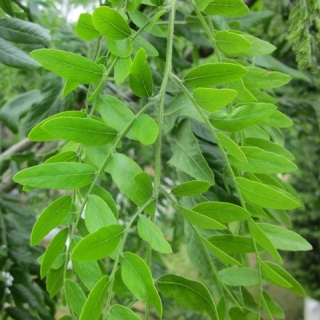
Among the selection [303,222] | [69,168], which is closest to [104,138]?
[69,168]

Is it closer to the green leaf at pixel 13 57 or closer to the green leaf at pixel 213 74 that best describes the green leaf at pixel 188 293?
the green leaf at pixel 213 74

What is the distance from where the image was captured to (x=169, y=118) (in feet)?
1.37

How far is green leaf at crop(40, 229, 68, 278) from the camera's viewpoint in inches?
10.7

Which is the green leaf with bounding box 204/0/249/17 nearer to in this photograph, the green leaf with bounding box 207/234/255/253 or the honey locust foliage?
the honey locust foliage

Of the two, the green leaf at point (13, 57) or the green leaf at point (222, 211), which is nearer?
the green leaf at point (222, 211)

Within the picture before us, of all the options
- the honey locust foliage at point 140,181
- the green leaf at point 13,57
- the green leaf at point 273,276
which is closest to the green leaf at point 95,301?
the honey locust foliage at point 140,181

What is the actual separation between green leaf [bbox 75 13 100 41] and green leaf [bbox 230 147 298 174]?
113 mm

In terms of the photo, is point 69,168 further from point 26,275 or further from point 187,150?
point 26,275

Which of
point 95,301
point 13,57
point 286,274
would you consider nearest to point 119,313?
point 95,301

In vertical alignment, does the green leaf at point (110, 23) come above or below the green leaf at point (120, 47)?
above

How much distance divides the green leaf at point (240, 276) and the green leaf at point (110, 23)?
0.52 feet

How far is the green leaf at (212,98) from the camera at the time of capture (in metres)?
0.27

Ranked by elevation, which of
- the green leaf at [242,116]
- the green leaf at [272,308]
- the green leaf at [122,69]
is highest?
the green leaf at [122,69]

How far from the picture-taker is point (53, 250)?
28 centimetres
